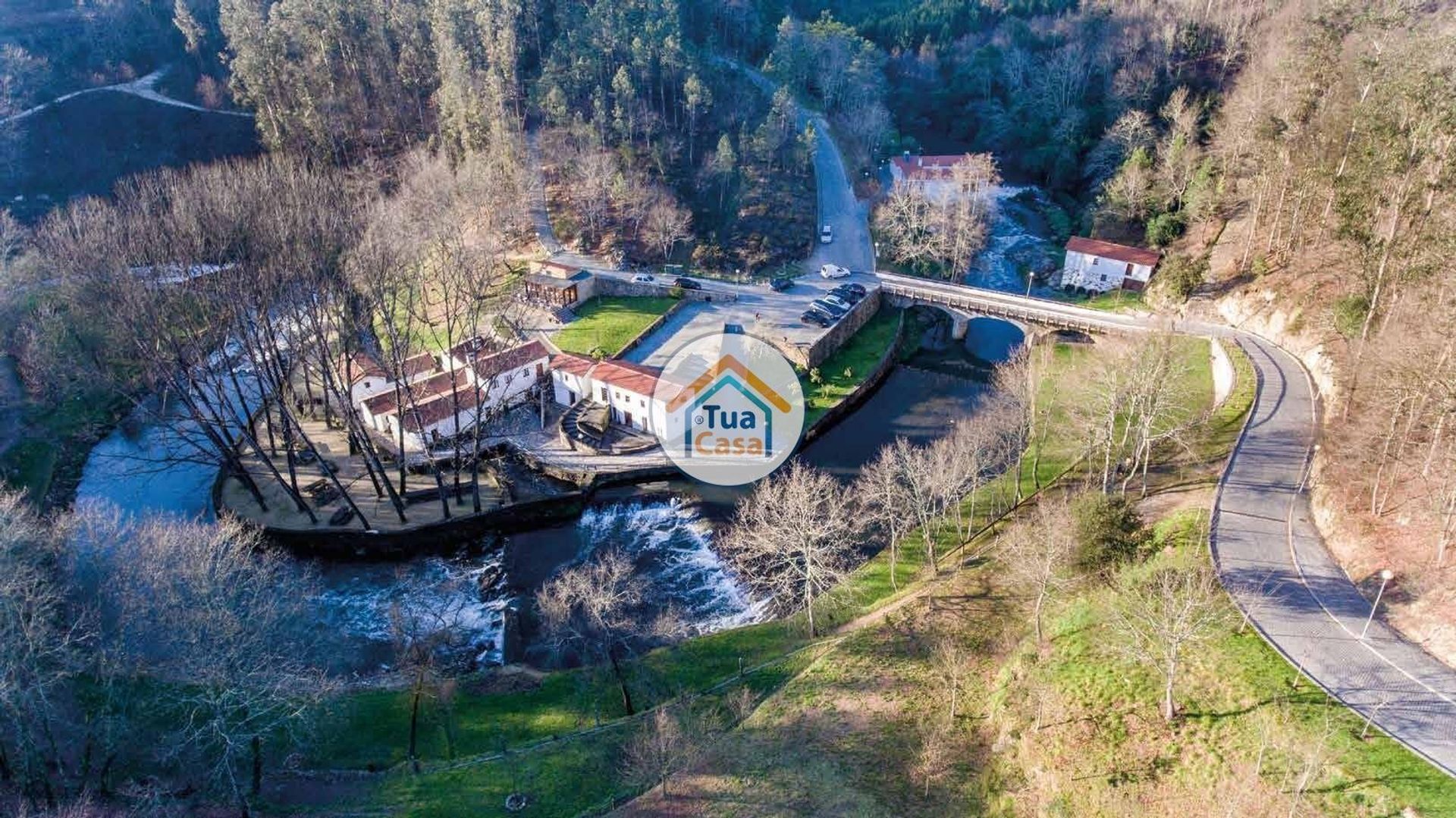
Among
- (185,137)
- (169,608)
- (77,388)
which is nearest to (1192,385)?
(169,608)

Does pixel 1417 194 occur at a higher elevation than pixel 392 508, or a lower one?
higher

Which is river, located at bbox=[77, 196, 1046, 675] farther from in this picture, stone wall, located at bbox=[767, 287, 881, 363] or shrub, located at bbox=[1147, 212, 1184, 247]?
shrub, located at bbox=[1147, 212, 1184, 247]

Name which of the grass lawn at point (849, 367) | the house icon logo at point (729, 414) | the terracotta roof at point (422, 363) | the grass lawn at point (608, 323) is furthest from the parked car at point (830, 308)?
the terracotta roof at point (422, 363)

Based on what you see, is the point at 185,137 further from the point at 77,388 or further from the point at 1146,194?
the point at 1146,194

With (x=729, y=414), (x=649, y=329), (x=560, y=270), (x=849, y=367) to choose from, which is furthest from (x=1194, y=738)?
(x=560, y=270)

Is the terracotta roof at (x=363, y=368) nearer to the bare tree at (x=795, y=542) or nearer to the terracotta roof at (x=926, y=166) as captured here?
the bare tree at (x=795, y=542)

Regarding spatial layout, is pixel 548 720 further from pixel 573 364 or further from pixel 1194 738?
pixel 573 364
